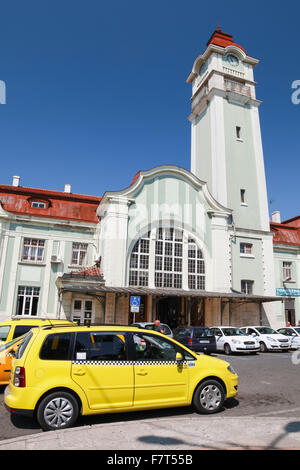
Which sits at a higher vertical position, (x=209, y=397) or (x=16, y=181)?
(x=16, y=181)

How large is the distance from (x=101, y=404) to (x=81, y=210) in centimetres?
2230

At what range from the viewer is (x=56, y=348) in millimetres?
5953

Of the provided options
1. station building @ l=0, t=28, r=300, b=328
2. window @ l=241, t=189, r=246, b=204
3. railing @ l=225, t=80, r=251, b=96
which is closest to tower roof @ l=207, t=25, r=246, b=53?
railing @ l=225, t=80, r=251, b=96

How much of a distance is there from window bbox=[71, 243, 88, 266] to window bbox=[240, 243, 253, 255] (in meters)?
13.0

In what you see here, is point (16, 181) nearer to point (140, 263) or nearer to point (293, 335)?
point (140, 263)

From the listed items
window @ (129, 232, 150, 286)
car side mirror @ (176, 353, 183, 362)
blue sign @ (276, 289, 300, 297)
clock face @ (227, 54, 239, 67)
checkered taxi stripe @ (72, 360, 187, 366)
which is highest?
clock face @ (227, 54, 239, 67)

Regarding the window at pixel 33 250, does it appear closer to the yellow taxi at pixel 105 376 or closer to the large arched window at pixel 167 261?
the large arched window at pixel 167 261

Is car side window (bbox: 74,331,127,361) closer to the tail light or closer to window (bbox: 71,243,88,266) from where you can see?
the tail light

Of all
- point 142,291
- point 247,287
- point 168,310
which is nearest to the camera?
point 142,291

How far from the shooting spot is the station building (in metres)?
23.0

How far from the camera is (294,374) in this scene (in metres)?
11.6

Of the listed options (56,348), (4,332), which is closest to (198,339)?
(4,332)

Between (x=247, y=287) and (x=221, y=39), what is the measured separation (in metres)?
26.6

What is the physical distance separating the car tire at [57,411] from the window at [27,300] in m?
18.8
